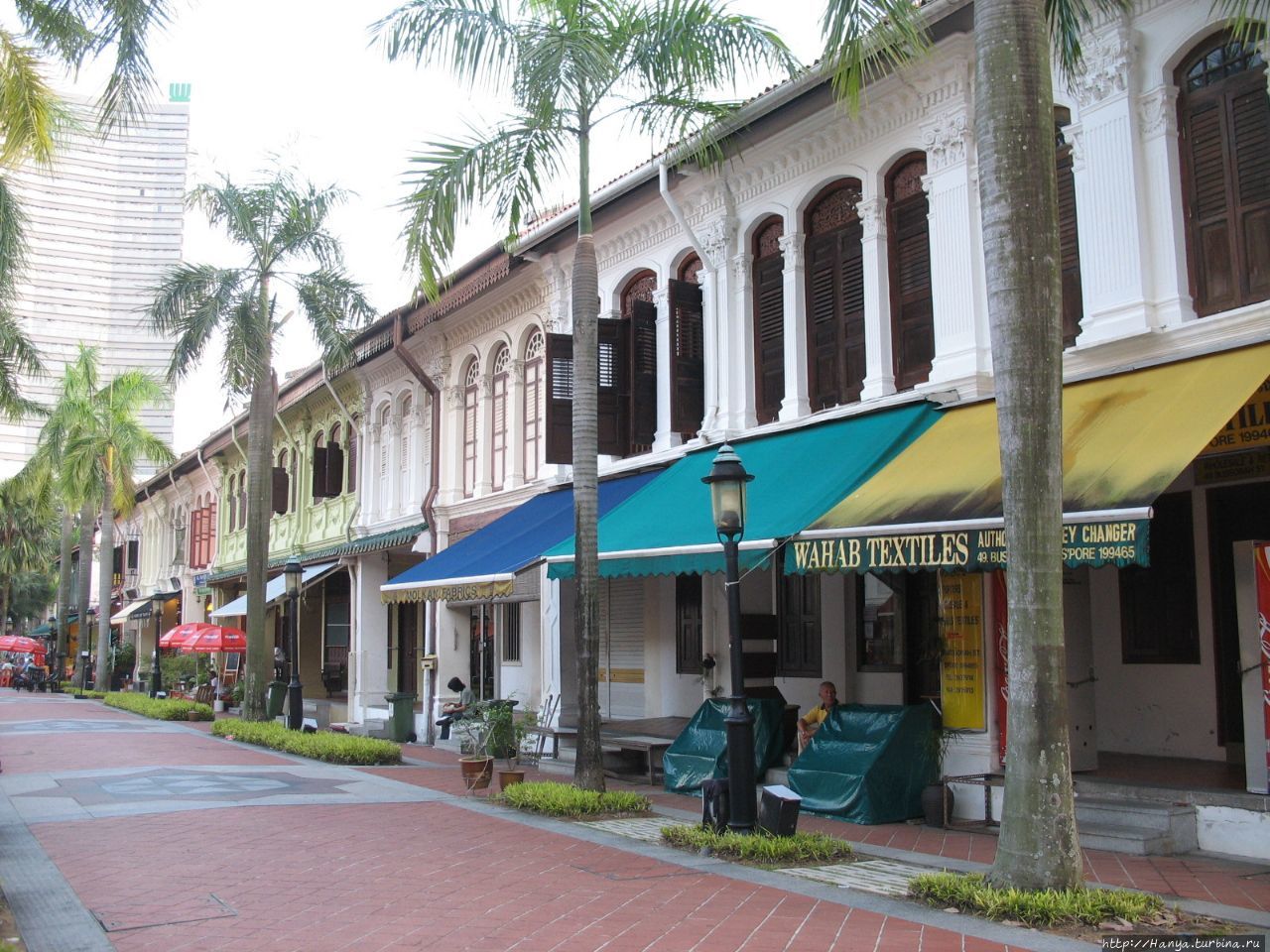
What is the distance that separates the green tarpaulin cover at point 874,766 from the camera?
1165 centimetres

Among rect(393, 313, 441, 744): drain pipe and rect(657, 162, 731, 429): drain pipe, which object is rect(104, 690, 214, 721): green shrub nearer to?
rect(393, 313, 441, 744): drain pipe

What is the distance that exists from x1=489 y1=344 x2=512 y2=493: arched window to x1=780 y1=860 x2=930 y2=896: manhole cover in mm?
12606

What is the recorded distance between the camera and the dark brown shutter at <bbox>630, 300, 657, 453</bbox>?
16719 millimetres

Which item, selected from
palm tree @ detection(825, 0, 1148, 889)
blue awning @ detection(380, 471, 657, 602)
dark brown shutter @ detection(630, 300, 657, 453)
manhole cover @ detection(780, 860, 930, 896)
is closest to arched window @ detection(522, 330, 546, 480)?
blue awning @ detection(380, 471, 657, 602)

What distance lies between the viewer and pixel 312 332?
22.5 meters

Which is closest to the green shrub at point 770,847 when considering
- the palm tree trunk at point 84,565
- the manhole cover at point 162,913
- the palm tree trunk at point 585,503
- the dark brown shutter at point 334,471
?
the palm tree trunk at point 585,503

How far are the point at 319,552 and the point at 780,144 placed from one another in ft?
61.2

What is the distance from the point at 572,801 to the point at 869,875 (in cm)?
382

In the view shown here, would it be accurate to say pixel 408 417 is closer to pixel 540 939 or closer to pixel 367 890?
pixel 367 890

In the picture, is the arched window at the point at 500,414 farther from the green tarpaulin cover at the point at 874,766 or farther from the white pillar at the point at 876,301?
the green tarpaulin cover at the point at 874,766

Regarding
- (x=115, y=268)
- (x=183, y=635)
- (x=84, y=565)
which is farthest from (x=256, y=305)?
(x=115, y=268)

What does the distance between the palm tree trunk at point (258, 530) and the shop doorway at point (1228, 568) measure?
653 inches

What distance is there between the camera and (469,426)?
22.7 metres

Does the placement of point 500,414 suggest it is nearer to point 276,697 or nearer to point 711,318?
point 711,318
